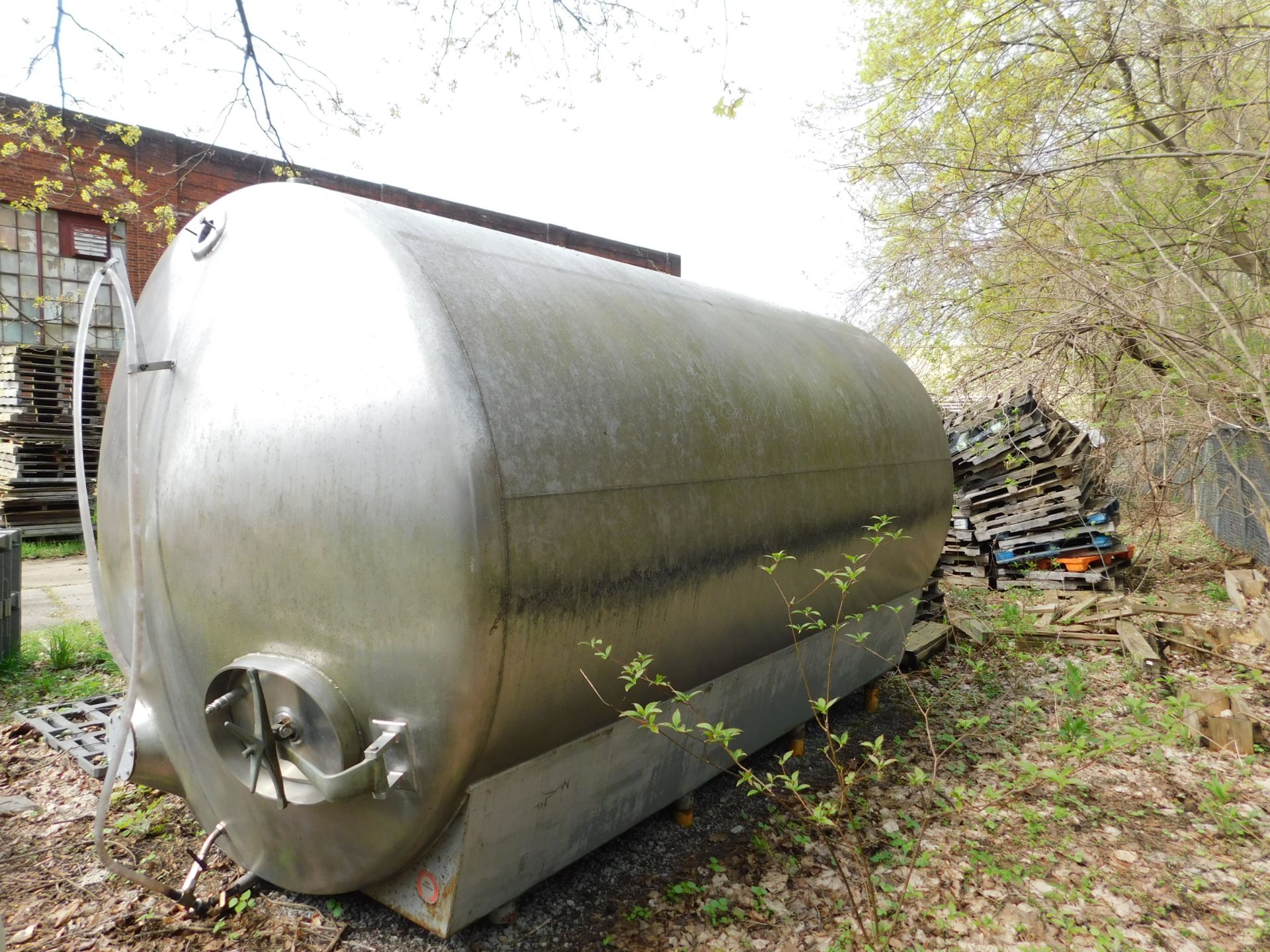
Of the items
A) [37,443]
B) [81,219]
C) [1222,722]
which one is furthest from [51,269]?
[1222,722]

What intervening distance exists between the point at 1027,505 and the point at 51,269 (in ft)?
47.4

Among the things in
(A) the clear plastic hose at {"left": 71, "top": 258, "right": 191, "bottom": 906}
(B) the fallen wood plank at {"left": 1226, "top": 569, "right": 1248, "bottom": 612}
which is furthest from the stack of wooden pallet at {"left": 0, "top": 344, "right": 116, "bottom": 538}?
(B) the fallen wood plank at {"left": 1226, "top": 569, "right": 1248, "bottom": 612}

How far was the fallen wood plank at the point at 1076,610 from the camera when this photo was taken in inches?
268

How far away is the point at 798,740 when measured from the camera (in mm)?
4258

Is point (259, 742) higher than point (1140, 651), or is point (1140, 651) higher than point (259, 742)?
point (259, 742)

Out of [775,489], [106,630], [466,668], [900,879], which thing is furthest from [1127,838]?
[106,630]

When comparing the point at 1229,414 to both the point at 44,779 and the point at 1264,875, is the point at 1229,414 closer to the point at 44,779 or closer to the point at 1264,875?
the point at 1264,875

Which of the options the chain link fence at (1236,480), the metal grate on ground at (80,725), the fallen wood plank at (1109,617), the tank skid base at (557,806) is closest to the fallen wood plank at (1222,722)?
the fallen wood plank at (1109,617)

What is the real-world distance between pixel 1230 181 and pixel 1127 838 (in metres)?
7.17

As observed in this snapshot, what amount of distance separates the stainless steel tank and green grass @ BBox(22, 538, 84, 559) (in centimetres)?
1000

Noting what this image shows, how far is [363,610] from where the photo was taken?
7.29 feet

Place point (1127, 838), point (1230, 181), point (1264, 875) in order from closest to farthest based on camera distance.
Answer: point (1264, 875) < point (1127, 838) < point (1230, 181)

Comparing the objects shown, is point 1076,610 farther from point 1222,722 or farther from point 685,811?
point 685,811

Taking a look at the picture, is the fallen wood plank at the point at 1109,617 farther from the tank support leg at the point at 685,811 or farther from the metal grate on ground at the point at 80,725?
the metal grate on ground at the point at 80,725
